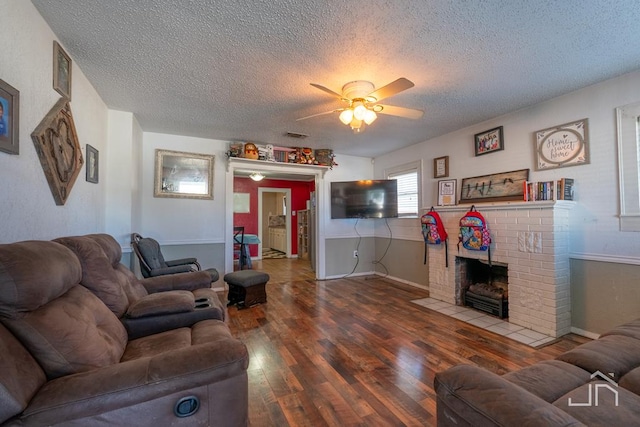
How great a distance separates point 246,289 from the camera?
11.7ft

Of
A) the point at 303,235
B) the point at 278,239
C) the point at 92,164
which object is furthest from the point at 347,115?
the point at 278,239

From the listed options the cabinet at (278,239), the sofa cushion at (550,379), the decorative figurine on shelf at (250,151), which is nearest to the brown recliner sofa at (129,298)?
the sofa cushion at (550,379)

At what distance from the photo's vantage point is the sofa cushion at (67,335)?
3.21ft

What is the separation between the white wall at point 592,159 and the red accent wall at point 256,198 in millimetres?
5046

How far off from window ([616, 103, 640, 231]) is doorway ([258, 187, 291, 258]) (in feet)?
21.6

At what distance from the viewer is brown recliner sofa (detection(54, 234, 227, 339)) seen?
156cm

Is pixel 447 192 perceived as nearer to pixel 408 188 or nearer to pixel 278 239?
pixel 408 188

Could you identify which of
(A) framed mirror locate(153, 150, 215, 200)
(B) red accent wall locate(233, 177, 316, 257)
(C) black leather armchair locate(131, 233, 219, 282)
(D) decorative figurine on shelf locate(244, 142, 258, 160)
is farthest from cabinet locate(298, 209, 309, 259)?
(C) black leather armchair locate(131, 233, 219, 282)

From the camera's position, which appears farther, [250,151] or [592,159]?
[250,151]

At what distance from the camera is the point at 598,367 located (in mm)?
1193

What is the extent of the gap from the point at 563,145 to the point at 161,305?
12.8 feet

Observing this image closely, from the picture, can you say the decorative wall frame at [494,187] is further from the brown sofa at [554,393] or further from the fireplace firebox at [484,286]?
the brown sofa at [554,393]

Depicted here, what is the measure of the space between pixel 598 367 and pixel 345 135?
11.8 feet

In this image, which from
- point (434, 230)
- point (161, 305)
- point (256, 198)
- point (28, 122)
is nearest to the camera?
point (28, 122)
